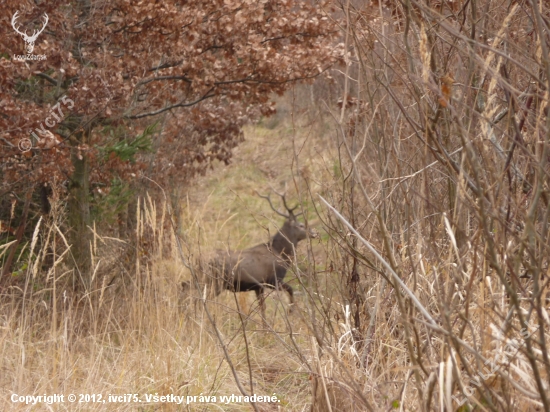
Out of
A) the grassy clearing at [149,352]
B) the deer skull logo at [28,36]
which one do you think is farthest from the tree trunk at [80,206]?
the deer skull logo at [28,36]

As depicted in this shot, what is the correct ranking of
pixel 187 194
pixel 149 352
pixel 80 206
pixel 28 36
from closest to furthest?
pixel 149 352, pixel 28 36, pixel 187 194, pixel 80 206

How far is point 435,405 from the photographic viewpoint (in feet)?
8.16

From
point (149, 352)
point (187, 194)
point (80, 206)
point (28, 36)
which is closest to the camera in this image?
point (149, 352)

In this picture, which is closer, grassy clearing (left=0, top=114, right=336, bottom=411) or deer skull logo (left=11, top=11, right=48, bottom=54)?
grassy clearing (left=0, top=114, right=336, bottom=411)

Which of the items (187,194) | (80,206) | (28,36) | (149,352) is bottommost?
(149,352)

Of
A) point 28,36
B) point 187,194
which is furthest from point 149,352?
point 28,36

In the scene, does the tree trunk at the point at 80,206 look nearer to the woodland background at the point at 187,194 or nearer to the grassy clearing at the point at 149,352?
the woodland background at the point at 187,194

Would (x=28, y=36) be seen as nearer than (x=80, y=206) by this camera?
Yes

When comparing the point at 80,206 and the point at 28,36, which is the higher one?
the point at 28,36

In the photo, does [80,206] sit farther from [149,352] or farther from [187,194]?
[149,352]

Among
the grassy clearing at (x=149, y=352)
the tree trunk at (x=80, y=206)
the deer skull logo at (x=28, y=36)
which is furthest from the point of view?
the tree trunk at (x=80, y=206)

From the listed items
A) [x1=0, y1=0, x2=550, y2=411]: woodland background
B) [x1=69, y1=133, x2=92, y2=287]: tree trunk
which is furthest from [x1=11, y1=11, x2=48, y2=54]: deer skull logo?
[x1=69, y1=133, x2=92, y2=287]: tree trunk

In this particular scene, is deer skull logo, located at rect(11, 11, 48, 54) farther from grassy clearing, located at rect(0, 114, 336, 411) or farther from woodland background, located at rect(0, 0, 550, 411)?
grassy clearing, located at rect(0, 114, 336, 411)

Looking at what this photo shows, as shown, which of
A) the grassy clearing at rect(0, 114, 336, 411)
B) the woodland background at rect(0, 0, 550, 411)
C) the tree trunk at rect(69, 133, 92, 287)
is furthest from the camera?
the tree trunk at rect(69, 133, 92, 287)
